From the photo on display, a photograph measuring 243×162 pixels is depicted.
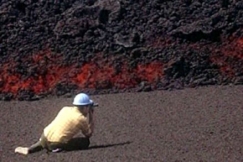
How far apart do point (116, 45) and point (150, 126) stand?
8.56 m

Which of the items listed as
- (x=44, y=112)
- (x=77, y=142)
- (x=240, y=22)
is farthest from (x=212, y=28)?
(x=77, y=142)

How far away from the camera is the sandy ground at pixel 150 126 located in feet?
43.3

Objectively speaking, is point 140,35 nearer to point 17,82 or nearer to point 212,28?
point 212,28

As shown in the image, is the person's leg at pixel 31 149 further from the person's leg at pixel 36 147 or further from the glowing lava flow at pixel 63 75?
the glowing lava flow at pixel 63 75

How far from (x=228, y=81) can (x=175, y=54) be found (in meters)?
1.97

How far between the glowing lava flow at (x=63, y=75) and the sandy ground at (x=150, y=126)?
1192 mm

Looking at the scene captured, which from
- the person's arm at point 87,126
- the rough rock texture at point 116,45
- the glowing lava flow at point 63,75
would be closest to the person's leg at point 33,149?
the person's arm at point 87,126

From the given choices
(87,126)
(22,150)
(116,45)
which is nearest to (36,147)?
(22,150)

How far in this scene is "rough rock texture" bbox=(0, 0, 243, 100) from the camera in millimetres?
23375

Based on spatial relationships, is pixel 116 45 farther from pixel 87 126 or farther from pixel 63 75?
pixel 87 126

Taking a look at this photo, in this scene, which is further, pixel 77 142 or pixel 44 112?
pixel 44 112

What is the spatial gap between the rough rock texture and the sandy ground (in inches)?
47.5

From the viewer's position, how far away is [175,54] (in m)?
24.2

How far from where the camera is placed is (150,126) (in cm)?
1647
